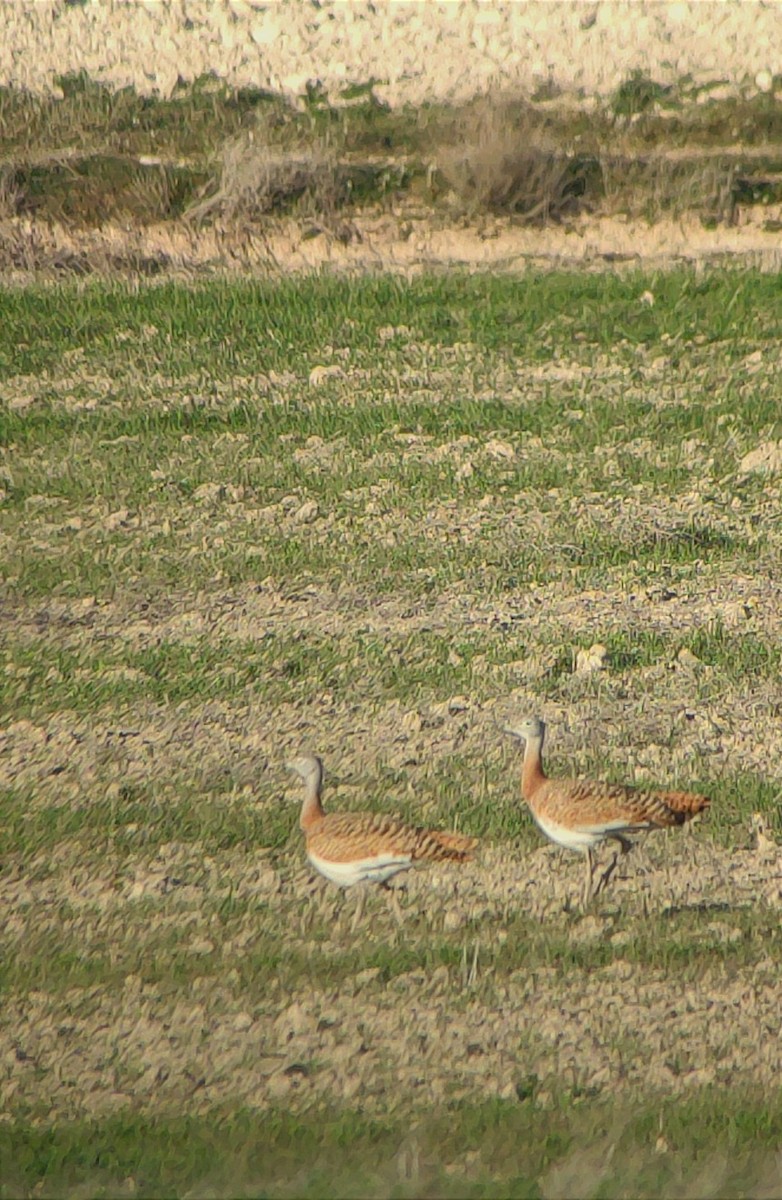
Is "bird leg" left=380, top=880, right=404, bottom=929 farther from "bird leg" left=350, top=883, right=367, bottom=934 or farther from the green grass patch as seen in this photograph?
the green grass patch

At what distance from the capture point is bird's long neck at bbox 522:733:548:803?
6.51m

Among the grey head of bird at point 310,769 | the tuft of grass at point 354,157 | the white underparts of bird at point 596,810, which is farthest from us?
the tuft of grass at point 354,157

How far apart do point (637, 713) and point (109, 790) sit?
97.9 inches

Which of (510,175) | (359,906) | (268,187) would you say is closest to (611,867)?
(359,906)

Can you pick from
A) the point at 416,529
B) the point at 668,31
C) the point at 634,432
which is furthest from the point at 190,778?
the point at 668,31

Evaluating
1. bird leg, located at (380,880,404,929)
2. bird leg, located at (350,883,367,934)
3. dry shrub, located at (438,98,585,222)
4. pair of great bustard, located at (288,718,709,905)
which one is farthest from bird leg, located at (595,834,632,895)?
dry shrub, located at (438,98,585,222)

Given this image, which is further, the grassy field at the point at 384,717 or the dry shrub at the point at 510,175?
the dry shrub at the point at 510,175

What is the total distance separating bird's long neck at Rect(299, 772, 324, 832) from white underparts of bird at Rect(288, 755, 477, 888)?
0.42 feet

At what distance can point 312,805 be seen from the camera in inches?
253

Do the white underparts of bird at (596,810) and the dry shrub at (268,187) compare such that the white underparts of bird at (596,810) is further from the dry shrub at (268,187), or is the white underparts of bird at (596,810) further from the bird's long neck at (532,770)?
the dry shrub at (268,187)

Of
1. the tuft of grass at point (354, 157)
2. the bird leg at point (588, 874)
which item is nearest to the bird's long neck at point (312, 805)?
the bird leg at point (588, 874)

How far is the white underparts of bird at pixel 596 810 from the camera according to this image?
6.16m

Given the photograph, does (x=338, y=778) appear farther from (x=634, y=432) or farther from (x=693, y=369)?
(x=693, y=369)

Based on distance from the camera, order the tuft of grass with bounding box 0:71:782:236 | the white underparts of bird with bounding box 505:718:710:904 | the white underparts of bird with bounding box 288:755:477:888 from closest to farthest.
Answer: the white underparts of bird with bounding box 288:755:477:888 < the white underparts of bird with bounding box 505:718:710:904 < the tuft of grass with bounding box 0:71:782:236
